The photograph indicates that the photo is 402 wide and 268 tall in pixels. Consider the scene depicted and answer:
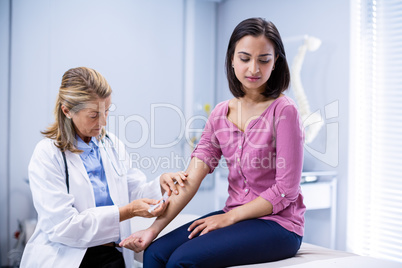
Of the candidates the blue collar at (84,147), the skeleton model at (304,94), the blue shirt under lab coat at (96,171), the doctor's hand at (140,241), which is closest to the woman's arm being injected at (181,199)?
the doctor's hand at (140,241)

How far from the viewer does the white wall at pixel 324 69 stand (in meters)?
2.59

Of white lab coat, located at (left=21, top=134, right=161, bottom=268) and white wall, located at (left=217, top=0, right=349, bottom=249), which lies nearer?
white lab coat, located at (left=21, top=134, right=161, bottom=268)

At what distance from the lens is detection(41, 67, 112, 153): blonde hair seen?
142 cm

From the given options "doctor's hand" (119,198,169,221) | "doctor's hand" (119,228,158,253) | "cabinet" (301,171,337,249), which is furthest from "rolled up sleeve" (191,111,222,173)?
"cabinet" (301,171,337,249)

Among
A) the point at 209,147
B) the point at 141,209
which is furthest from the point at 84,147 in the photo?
the point at 209,147

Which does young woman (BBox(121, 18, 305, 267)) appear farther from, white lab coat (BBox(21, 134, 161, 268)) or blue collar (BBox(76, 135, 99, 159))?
blue collar (BBox(76, 135, 99, 159))

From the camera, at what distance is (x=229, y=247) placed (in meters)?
1.12

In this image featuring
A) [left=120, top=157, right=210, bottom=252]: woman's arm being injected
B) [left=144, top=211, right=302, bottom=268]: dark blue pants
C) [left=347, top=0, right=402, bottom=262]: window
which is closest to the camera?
[left=144, top=211, right=302, bottom=268]: dark blue pants

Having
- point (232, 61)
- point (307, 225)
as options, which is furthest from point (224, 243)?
point (307, 225)

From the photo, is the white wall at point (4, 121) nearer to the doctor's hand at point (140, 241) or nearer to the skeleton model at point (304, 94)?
the doctor's hand at point (140, 241)

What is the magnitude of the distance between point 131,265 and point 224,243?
21.6 inches

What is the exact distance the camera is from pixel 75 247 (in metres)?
1.37

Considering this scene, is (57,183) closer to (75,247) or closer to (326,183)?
(75,247)

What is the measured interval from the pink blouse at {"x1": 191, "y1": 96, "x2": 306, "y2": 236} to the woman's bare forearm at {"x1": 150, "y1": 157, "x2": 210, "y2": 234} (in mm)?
110
